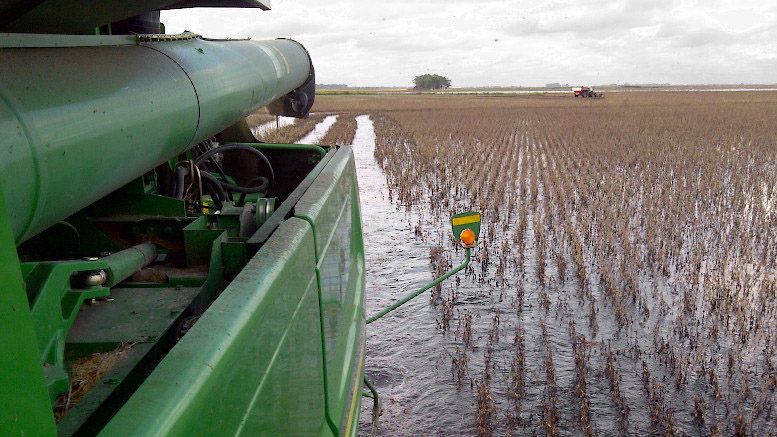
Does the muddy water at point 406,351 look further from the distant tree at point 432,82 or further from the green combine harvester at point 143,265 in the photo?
the distant tree at point 432,82

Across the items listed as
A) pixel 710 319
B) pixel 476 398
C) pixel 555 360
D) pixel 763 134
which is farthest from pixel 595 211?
pixel 763 134

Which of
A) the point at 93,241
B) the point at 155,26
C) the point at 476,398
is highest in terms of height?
the point at 155,26

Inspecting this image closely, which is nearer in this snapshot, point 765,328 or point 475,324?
point 765,328

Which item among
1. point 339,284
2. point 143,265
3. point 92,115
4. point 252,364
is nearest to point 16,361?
point 252,364

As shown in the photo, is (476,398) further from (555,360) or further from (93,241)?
(93,241)

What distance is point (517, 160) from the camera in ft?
45.7

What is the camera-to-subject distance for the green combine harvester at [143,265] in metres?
0.93

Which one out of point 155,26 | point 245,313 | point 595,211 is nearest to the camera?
point 245,313

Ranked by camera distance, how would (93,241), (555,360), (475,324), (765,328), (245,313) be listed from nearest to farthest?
(245,313), (93,241), (555,360), (765,328), (475,324)

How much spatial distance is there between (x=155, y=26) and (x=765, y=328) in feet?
16.0

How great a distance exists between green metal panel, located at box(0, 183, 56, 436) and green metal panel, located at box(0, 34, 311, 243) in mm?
711

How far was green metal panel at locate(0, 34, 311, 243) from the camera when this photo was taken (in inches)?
57.6

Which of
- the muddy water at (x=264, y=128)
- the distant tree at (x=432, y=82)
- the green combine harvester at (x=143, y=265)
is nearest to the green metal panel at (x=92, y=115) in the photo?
the green combine harvester at (x=143, y=265)

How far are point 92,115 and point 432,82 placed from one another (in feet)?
374
